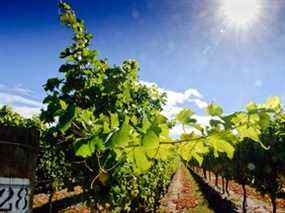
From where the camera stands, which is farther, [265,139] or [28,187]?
[265,139]

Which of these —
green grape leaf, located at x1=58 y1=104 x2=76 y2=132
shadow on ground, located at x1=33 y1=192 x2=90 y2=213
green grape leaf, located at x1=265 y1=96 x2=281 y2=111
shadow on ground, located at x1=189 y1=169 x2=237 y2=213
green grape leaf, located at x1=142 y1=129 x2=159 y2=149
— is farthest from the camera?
shadow on ground, located at x1=33 y1=192 x2=90 y2=213

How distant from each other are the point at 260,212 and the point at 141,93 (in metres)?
12.2

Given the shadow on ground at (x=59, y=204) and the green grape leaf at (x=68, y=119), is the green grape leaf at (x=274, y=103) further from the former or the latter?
the shadow on ground at (x=59, y=204)

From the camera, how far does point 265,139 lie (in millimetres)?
17578

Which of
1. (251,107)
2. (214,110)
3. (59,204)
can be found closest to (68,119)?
(214,110)

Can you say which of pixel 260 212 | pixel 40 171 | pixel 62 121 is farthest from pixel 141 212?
pixel 62 121

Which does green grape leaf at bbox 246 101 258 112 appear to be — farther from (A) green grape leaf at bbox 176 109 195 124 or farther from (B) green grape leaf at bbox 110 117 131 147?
(B) green grape leaf at bbox 110 117 131 147

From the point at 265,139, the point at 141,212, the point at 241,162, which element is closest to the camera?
the point at 141,212

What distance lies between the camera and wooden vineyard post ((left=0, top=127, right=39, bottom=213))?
3.76 feet

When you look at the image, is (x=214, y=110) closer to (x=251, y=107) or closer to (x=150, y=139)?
(x=251, y=107)

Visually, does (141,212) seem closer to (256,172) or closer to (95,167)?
(256,172)

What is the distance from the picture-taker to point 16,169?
119cm

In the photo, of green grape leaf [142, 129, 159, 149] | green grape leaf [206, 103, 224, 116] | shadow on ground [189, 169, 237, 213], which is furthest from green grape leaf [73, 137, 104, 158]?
shadow on ground [189, 169, 237, 213]

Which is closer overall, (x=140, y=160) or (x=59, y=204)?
(x=140, y=160)
